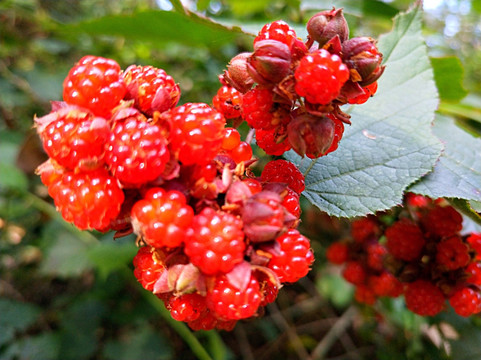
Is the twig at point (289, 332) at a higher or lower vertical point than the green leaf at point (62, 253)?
lower

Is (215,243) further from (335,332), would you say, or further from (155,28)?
(335,332)

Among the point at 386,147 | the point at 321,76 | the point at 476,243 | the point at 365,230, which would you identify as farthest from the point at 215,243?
the point at 365,230

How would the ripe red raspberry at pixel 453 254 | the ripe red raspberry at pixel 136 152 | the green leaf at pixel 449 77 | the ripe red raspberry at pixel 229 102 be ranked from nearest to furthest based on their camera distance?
1. the ripe red raspberry at pixel 136 152
2. the ripe red raspberry at pixel 229 102
3. the ripe red raspberry at pixel 453 254
4. the green leaf at pixel 449 77

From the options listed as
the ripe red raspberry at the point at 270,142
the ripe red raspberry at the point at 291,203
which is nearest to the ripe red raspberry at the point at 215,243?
the ripe red raspberry at the point at 291,203

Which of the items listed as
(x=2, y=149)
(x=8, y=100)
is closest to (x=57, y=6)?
(x=8, y=100)

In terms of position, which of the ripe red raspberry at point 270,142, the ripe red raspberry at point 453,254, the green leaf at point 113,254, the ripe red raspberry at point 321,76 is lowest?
the green leaf at point 113,254

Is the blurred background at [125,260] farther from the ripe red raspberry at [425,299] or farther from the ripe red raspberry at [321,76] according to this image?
the ripe red raspberry at [321,76]

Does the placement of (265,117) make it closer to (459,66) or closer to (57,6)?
(459,66)
